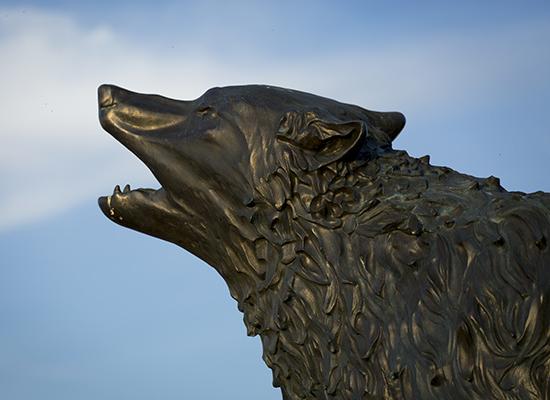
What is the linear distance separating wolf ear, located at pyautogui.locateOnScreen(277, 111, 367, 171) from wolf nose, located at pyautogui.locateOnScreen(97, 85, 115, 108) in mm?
916

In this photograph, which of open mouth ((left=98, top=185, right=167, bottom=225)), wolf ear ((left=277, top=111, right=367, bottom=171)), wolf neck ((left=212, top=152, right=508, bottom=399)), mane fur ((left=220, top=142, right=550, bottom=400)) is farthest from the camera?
open mouth ((left=98, top=185, right=167, bottom=225))

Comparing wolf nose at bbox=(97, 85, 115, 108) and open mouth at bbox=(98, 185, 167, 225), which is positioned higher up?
wolf nose at bbox=(97, 85, 115, 108)

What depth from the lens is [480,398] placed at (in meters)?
5.29

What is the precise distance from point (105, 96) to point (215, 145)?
2.19 feet

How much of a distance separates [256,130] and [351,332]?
3.45 ft

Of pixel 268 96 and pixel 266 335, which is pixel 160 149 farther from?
pixel 266 335

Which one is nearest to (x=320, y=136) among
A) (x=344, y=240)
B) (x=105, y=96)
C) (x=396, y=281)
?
(x=344, y=240)

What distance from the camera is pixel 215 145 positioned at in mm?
6023

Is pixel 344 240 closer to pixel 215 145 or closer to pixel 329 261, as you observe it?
pixel 329 261

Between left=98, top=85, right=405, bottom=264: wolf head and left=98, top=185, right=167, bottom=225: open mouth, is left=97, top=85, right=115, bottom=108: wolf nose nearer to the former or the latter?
left=98, top=85, right=405, bottom=264: wolf head

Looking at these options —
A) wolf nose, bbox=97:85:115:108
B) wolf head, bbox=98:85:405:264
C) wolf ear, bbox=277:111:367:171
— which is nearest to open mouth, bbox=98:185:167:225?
wolf head, bbox=98:85:405:264

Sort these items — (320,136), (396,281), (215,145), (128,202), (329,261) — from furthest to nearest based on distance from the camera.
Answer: (128,202) < (215,145) < (320,136) < (329,261) < (396,281)

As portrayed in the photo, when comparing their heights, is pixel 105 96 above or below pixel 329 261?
above

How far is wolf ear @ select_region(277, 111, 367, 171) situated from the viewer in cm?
585
